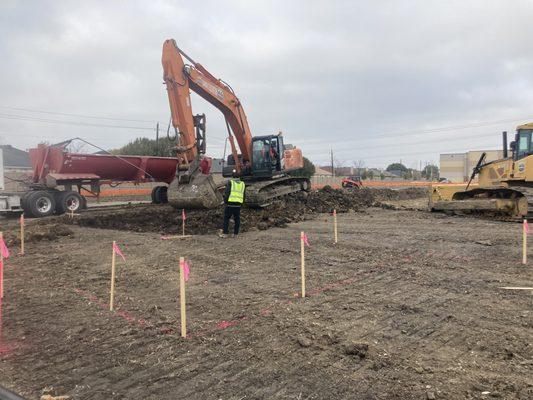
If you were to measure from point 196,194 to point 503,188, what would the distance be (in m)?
9.64

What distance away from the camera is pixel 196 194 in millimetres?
11922

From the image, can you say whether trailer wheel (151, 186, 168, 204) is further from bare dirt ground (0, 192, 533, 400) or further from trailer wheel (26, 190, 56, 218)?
bare dirt ground (0, 192, 533, 400)

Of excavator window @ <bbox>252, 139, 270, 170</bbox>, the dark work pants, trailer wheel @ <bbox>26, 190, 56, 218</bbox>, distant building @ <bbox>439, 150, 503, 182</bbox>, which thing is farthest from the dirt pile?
distant building @ <bbox>439, 150, 503, 182</bbox>

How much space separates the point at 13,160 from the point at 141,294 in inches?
1735

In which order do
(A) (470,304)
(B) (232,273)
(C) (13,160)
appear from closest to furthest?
(A) (470,304) < (B) (232,273) < (C) (13,160)

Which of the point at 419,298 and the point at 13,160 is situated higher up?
the point at 13,160

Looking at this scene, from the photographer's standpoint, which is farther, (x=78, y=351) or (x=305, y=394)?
(x=78, y=351)

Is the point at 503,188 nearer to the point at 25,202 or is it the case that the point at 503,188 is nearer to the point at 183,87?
the point at 183,87

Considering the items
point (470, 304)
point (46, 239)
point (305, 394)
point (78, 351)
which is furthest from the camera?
point (46, 239)

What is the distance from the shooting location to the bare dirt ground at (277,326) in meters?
3.55

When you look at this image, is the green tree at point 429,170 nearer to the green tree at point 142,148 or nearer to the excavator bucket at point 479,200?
the green tree at point 142,148

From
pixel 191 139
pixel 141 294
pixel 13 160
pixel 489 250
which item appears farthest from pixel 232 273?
pixel 13 160

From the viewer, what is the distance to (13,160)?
142ft

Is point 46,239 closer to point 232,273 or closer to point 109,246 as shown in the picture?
point 109,246
